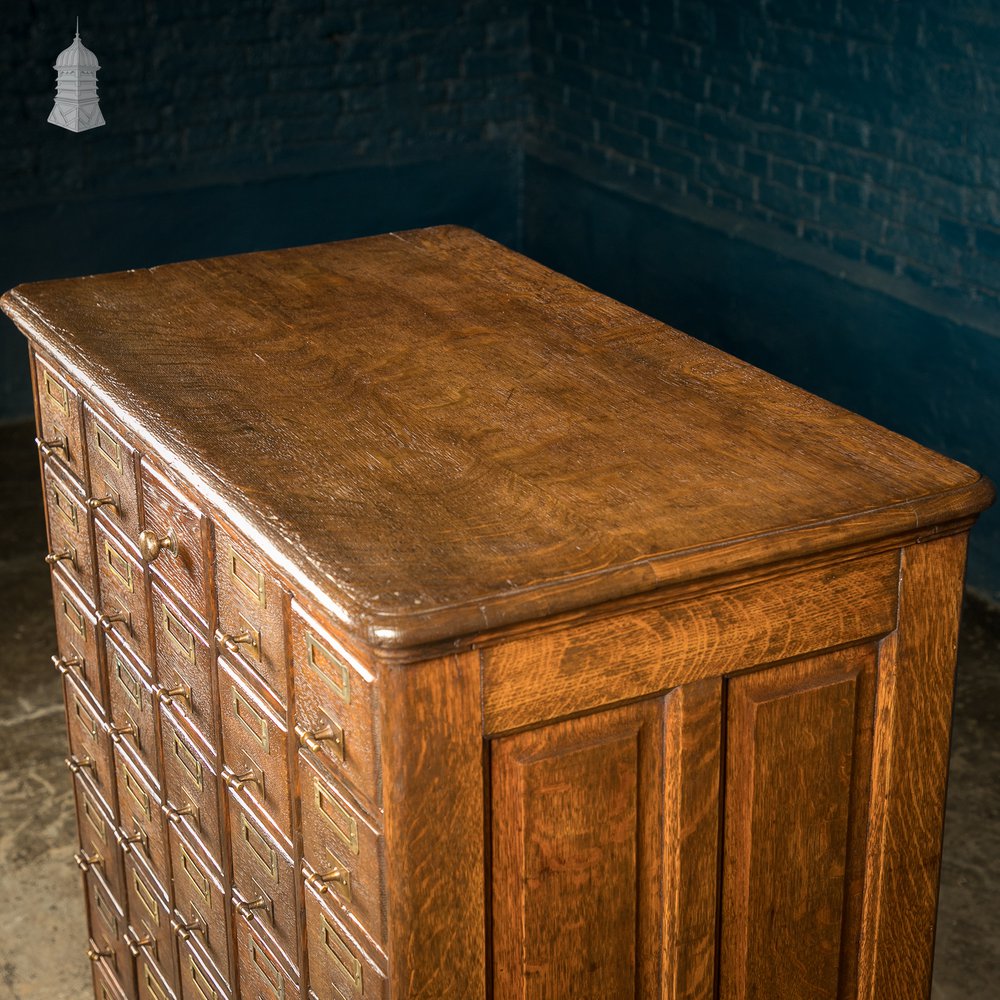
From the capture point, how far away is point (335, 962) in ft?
6.17

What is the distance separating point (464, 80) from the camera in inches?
251

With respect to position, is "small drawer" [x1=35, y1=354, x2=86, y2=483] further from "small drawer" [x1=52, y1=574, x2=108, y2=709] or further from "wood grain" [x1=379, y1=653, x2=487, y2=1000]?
"wood grain" [x1=379, y1=653, x2=487, y2=1000]

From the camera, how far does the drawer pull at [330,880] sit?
1.79 meters

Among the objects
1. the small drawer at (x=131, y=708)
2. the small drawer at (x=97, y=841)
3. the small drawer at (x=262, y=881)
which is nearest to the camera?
the small drawer at (x=262, y=881)

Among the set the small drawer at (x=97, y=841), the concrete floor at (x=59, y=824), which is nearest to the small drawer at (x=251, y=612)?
the small drawer at (x=97, y=841)

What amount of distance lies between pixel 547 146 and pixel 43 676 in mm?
3214

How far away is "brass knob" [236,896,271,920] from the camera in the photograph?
206 centimetres

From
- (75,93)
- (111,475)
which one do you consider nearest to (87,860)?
(111,475)

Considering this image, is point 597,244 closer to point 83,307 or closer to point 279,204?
point 279,204

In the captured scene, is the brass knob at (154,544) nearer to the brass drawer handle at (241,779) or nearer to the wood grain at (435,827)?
the brass drawer handle at (241,779)

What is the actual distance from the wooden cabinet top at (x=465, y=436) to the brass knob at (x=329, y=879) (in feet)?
1.26

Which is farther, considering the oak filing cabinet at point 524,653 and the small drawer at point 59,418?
the small drawer at point 59,418

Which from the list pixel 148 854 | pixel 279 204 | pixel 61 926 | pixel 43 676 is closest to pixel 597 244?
pixel 279 204

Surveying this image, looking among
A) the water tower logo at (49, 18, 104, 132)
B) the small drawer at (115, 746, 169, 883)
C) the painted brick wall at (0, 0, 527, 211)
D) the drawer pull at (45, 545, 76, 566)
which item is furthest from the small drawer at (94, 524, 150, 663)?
the painted brick wall at (0, 0, 527, 211)
